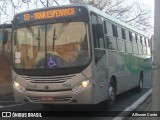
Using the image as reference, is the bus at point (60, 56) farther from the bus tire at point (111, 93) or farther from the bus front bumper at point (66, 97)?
the bus tire at point (111, 93)

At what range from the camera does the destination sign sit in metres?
9.72

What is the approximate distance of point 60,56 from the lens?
9461 mm

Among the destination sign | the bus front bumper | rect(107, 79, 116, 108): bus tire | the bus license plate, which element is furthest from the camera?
rect(107, 79, 116, 108): bus tire

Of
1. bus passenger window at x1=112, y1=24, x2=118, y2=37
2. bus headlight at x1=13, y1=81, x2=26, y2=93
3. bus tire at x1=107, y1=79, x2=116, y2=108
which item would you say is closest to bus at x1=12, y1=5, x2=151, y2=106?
bus headlight at x1=13, y1=81, x2=26, y2=93

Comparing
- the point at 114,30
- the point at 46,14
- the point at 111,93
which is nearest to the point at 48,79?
the point at 46,14

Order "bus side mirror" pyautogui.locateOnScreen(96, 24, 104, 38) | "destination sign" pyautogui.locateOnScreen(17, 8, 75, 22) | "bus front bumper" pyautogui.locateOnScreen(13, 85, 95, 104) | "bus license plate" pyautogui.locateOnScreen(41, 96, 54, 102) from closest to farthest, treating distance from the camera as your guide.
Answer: "bus front bumper" pyautogui.locateOnScreen(13, 85, 95, 104), "bus license plate" pyautogui.locateOnScreen(41, 96, 54, 102), "destination sign" pyautogui.locateOnScreen(17, 8, 75, 22), "bus side mirror" pyautogui.locateOnScreen(96, 24, 104, 38)

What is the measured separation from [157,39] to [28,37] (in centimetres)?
476

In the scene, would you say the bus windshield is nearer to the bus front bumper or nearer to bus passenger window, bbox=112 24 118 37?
the bus front bumper

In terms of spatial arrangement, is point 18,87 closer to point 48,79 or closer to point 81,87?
point 48,79

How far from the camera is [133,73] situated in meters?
15.3

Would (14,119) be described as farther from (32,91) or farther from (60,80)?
(60,80)

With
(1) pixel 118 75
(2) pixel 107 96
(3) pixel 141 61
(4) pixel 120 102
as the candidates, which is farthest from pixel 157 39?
(3) pixel 141 61

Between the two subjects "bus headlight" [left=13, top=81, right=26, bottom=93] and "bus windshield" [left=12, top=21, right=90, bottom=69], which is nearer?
"bus windshield" [left=12, top=21, right=90, bottom=69]

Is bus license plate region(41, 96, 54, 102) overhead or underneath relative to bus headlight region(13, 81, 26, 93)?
underneath
